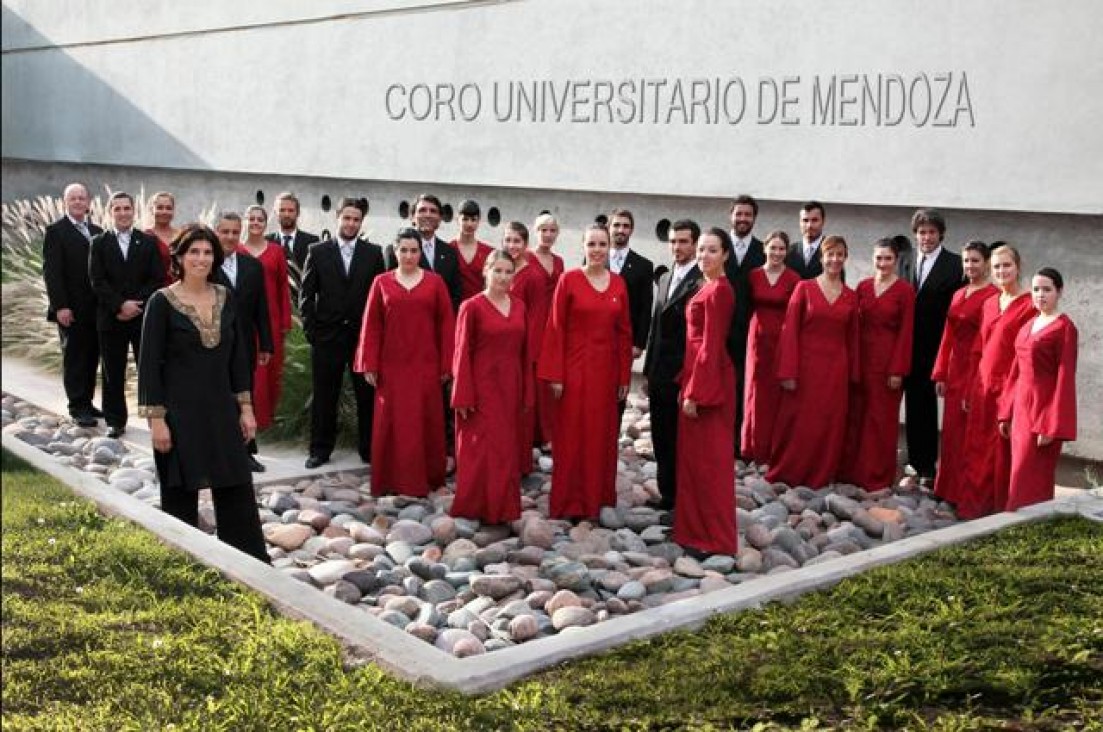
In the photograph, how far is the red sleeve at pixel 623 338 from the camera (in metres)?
8.52

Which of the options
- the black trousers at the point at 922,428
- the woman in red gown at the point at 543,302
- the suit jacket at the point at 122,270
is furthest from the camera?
the suit jacket at the point at 122,270

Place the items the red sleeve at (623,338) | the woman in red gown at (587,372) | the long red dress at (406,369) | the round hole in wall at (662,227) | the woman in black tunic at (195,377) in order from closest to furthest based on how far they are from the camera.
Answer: the woman in black tunic at (195,377) → the woman in red gown at (587,372) → the red sleeve at (623,338) → the long red dress at (406,369) → the round hole in wall at (662,227)

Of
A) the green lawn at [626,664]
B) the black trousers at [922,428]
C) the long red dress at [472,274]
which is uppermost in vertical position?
the long red dress at [472,274]

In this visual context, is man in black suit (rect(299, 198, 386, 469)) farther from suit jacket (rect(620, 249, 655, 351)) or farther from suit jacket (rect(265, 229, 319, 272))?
suit jacket (rect(620, 249, 655, 351))

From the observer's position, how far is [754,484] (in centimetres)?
955

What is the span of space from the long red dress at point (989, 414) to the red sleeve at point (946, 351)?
0.68ft

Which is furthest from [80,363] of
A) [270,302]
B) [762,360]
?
[762,360]

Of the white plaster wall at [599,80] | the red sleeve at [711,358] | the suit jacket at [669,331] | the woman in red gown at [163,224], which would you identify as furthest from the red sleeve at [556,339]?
the white plaster wall at [599,80]

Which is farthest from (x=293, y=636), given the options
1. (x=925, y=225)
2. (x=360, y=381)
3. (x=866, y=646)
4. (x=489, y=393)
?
(x=925, y=225)

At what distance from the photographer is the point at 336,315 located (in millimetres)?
9883

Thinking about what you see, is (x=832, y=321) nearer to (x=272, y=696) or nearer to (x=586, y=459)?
(x=586, y=459)

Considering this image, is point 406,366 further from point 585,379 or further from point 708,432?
point 708,432

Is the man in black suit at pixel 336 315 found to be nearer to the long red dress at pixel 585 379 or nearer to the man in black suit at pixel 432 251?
the man in black suit at pixel 432 251

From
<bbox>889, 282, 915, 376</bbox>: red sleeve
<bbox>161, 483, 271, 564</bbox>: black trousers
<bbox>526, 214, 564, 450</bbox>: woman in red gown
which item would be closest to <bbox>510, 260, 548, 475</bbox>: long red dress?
<bbox>526, 214, 564, 450</bbox>: woman in red gown
